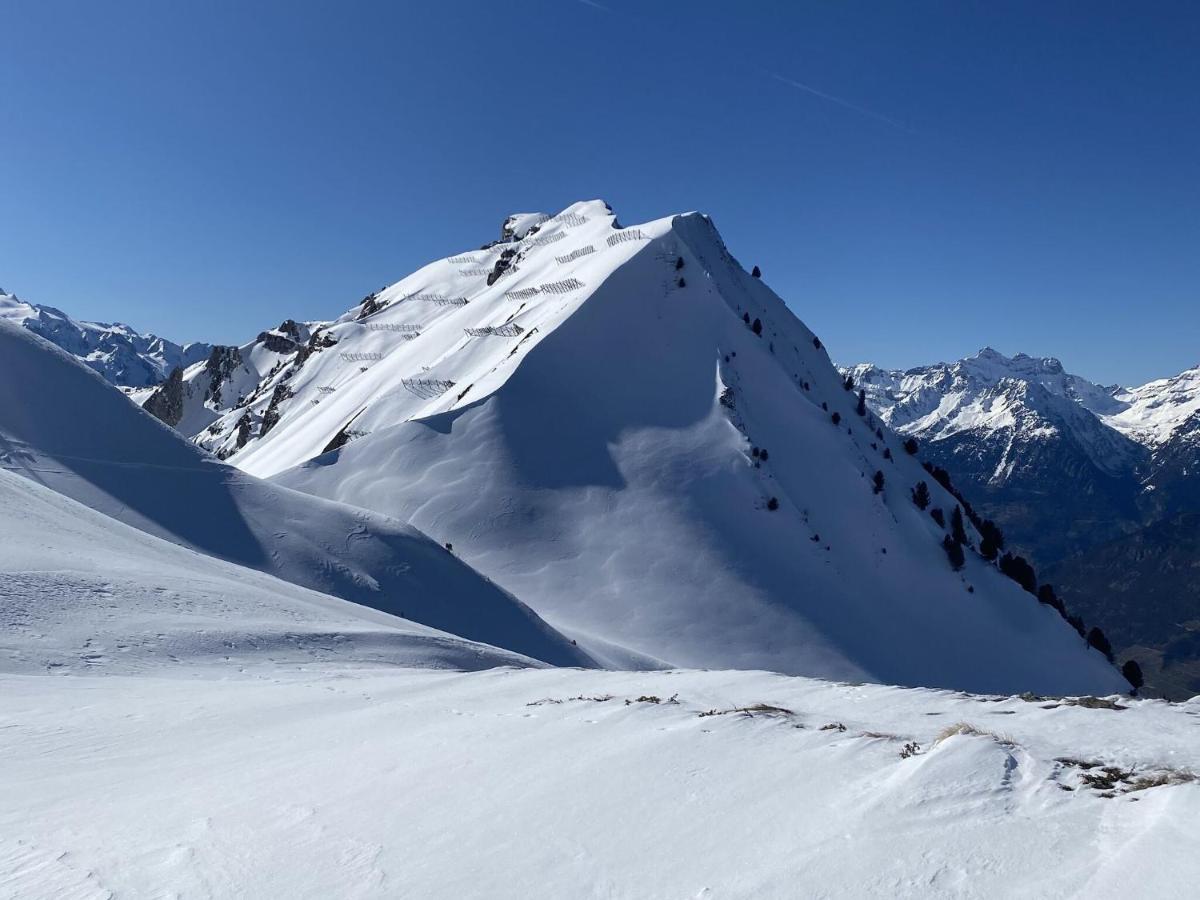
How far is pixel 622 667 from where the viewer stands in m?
36.8

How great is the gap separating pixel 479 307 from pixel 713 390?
35145mm

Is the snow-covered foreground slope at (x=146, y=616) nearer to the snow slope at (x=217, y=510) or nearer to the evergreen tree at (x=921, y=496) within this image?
the snow slope at (x=217, y=510)

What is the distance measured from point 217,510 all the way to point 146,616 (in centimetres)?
2089

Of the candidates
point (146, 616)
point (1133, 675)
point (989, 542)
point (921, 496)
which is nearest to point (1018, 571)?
point (989, 542)

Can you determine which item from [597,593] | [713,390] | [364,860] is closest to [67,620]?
[364,860]

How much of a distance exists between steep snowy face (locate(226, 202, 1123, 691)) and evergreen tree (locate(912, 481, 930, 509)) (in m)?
1.29

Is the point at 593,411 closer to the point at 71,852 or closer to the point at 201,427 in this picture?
the point at 71,852

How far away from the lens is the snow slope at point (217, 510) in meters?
33.1

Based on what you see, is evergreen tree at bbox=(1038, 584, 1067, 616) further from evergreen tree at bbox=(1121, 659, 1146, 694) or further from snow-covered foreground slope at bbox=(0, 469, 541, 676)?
snow-covered foreground slope at bbox=(0, 469, 541, 676)

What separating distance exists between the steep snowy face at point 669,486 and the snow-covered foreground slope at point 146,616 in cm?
1934

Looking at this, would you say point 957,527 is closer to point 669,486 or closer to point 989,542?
point 989,542

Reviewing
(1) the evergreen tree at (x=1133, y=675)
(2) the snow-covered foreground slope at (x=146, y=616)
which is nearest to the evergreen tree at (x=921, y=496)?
(1) the evergreen tree at (x=1133, y=675)

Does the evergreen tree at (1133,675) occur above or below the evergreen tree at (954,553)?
below

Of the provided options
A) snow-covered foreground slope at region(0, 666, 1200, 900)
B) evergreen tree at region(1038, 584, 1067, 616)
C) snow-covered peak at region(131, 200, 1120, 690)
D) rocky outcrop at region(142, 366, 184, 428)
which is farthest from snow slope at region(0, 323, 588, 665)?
rocky outcrop at region(142, 366, 184, 428)
